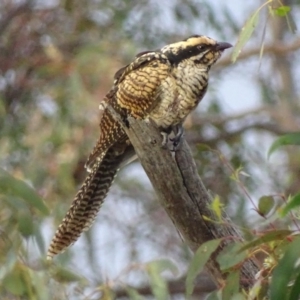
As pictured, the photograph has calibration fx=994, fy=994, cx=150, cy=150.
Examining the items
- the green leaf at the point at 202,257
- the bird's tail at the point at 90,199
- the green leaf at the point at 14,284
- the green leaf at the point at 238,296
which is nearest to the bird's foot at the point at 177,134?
the bird's tail at the point at 90,199

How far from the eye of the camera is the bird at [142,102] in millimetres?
3170

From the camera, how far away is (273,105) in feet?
22.6

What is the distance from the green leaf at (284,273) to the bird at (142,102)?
1039 millimetres

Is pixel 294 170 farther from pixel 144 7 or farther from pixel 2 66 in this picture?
pixel 2 66

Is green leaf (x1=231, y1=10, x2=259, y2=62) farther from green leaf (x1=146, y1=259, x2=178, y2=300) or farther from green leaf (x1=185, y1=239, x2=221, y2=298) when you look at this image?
green leaf (x1=146, y1=259, x2=178, y2=300)

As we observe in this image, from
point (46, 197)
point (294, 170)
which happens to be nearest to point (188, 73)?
point (46, 197)

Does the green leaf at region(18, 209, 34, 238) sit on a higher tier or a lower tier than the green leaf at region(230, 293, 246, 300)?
higher

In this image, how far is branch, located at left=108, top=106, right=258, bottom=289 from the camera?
258cm

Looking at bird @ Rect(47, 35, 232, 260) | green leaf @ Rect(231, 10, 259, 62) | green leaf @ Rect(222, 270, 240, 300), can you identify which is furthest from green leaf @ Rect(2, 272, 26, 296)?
green leaf @ Rect(231, 10, 259, 62)

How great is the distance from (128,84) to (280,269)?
1291 mm

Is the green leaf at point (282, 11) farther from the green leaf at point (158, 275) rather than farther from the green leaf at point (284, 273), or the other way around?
the green leaf at point (158, 275)

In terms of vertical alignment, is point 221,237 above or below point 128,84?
below

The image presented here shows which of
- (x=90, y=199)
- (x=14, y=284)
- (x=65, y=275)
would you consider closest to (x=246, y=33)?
(x=90, y=199)

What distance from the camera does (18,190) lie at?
9.66 feet
